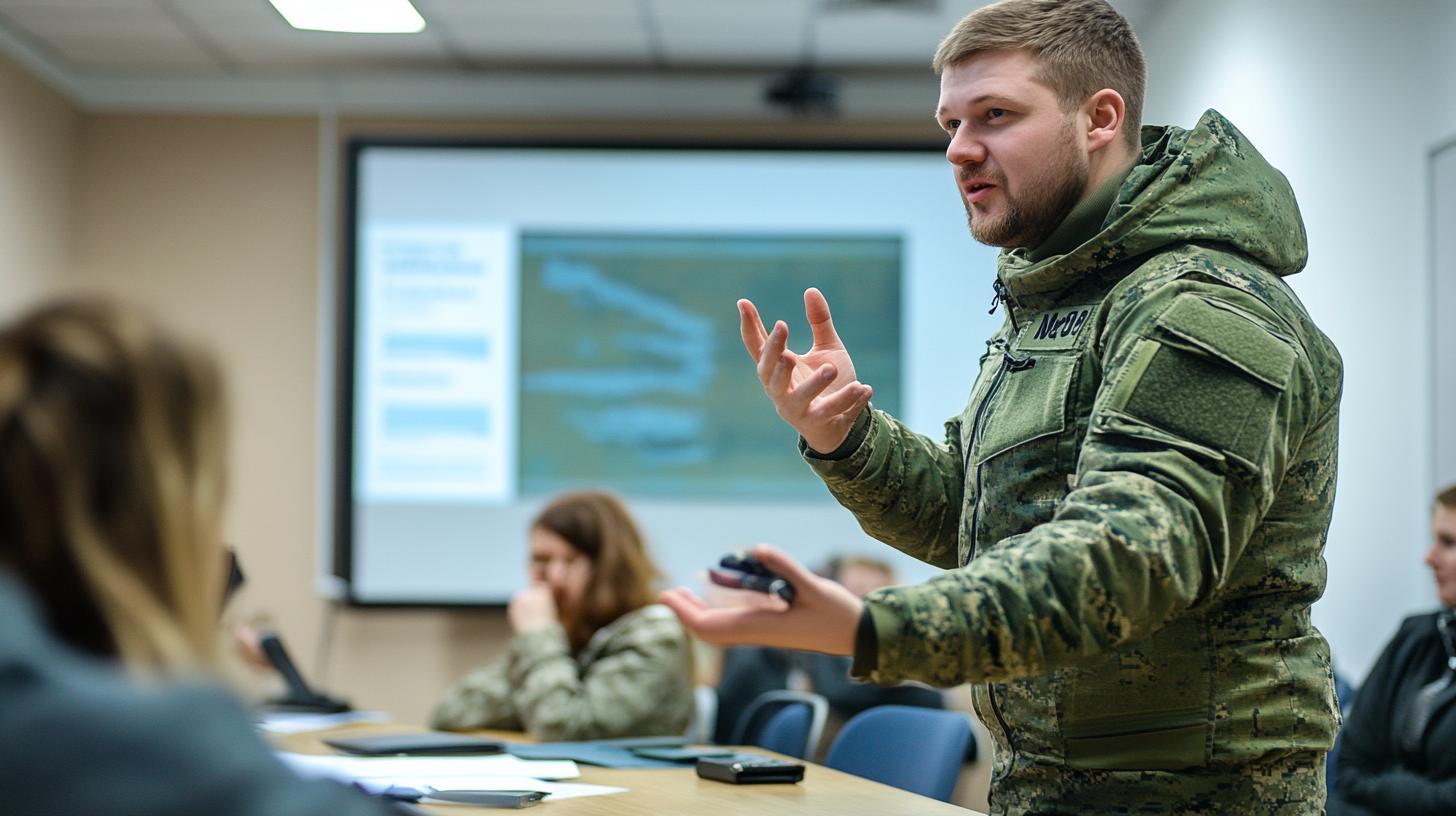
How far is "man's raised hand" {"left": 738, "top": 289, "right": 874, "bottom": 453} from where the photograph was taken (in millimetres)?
1639

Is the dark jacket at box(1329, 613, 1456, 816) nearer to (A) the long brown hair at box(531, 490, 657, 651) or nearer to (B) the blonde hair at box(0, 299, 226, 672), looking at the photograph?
(A) the long brown hair at box(531, 490, 657, 651)

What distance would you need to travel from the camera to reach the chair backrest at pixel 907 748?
2104mm

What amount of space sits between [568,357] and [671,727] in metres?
2.34

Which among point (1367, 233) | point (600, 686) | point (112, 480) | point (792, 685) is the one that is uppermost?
point (1367, 233)

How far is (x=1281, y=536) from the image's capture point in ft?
4.65

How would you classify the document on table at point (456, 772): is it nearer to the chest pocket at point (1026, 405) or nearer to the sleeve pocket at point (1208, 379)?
the chest pocket at point (1026, 405)

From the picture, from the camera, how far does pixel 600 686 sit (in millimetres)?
3072

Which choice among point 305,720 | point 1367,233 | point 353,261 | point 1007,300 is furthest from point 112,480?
point 353,261

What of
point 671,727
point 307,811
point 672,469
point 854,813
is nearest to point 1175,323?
point 854,813

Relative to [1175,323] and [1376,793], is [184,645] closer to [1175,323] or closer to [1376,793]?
Result: [1175,323]

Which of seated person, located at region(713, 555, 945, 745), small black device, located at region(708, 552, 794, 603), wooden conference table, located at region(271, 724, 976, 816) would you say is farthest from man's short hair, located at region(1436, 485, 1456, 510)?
small black device, located at region(708, 552, 794, 603)

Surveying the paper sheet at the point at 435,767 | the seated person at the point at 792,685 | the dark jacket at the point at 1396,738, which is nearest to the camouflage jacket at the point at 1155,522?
the paper sheet at the point at 435,767

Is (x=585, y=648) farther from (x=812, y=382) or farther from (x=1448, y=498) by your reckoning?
(x=1448, y=498)

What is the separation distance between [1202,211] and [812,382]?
463mm
